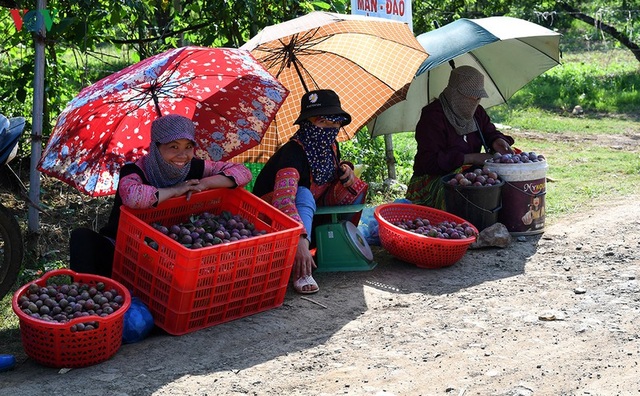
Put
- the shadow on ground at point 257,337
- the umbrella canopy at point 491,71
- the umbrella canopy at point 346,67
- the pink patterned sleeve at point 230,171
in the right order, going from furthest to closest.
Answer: the umbrella canopy at point 491,71, the umbrella canopy at point 346,67, the pink patterned sleeve at point 230,171, the shadow on ground at point 257,337

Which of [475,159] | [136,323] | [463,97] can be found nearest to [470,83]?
[463,97]

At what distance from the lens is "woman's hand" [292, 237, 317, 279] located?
5.34 meters

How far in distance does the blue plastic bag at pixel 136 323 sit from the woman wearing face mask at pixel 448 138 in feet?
8.46

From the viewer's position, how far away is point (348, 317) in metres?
4.98

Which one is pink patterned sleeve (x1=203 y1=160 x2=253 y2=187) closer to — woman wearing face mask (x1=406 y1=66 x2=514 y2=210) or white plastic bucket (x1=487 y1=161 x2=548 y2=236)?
woman wearing face mask (x1=406 y1=66 x2=514 y2=210)

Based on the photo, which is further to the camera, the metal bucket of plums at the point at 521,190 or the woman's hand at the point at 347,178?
the metal bucket of plums at the point at 521,190

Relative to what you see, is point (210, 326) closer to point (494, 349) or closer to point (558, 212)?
point (494, 349)

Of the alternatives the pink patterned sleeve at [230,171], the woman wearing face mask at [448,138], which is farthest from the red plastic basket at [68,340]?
the woman wearing face mask at [448,138]

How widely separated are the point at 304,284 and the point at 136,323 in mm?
1130

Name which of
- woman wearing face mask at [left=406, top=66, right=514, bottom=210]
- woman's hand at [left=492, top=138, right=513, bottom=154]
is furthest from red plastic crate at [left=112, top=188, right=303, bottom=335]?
woman's hand at [left=492, top=138, right=513, bottom=154]

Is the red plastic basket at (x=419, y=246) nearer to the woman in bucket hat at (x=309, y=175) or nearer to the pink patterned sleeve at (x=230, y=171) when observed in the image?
the woman in bucket hat at (x=309, y=175)

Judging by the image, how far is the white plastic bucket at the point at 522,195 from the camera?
6383mm

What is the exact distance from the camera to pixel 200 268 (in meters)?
4.50

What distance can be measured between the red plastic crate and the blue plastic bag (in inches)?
3.2
